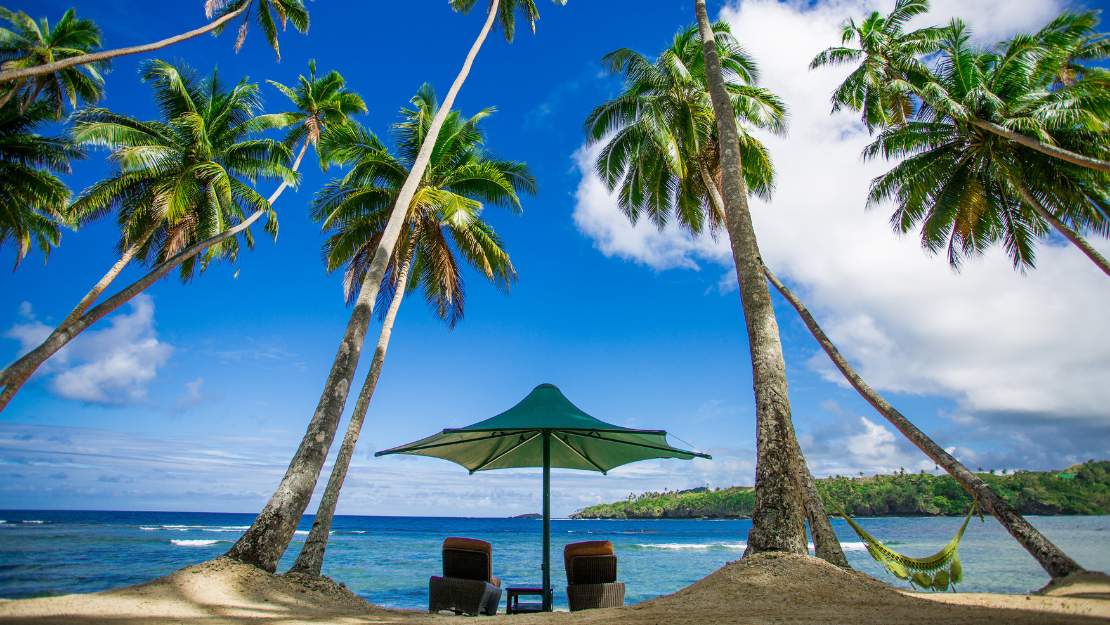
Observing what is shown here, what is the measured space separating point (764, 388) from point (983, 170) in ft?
35.1

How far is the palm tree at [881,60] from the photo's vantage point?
42.5 feet

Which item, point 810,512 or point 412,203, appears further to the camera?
point 412,203

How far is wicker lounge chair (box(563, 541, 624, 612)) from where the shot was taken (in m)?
6.46

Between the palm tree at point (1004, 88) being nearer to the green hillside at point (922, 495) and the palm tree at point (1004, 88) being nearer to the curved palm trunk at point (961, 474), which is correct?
the curved palm trunk at point (961, 474)

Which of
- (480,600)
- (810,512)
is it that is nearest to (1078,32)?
(810,512)

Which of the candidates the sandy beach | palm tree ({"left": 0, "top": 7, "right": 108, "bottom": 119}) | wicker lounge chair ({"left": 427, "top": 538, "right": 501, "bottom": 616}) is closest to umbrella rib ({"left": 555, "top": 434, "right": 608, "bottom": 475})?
wicker lounge chair ({"left": 427, "top": 538, "right": 501, "bottom": 616})

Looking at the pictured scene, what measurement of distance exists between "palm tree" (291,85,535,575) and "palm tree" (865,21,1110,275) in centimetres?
893

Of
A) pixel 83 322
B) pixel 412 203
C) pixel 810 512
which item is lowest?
pixel 810 512

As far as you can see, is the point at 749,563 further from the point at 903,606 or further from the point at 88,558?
the point at 88,558

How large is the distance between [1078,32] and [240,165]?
749 inches

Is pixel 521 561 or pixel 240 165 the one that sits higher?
pixel 240 165

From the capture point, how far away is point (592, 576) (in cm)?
656

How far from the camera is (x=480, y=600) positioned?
6.55m

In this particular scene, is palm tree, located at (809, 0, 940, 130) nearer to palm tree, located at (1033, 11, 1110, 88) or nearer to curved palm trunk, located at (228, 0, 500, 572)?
palm tree, located at (1033, 11, 1110, 88)
